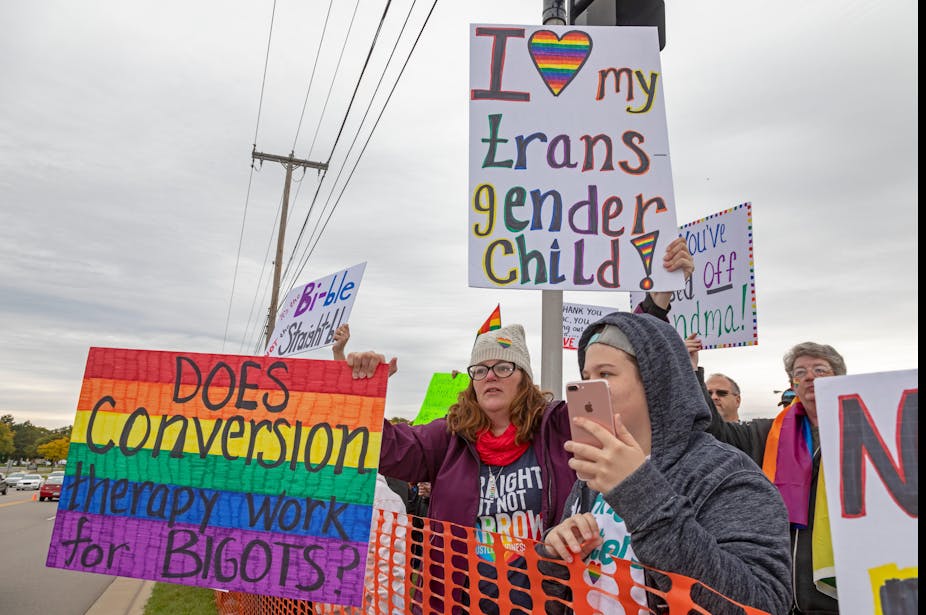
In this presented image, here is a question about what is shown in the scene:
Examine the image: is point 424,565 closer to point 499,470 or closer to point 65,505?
point 499,470

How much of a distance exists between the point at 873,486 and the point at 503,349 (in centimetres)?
170

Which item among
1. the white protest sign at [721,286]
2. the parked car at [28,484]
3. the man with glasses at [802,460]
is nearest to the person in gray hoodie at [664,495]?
the man with glasses at [802,460]

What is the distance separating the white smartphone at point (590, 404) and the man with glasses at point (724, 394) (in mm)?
3174

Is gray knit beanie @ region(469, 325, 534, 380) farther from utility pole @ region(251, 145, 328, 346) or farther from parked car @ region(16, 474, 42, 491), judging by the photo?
parked car @ region(16, 474, 42, 491)

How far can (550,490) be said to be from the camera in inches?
90.9

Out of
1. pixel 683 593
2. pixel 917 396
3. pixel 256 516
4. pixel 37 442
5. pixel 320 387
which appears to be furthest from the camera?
pixel 37 442

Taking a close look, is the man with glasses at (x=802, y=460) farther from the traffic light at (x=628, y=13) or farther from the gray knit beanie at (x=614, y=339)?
the traffic light at (x=628, y=13)

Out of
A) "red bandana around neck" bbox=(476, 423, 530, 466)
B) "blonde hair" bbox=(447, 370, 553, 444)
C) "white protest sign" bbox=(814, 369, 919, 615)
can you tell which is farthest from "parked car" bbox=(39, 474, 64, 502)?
"white protest sign" bbox=(814, 369, 919, 615)

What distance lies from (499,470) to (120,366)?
1464 mm

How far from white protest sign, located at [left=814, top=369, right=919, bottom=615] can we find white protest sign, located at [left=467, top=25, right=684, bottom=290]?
152cm

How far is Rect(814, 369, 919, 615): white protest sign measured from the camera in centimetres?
106

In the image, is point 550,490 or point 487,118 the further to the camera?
point 487,118

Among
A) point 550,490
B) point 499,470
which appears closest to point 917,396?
point 550,490

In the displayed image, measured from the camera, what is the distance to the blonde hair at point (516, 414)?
8.25ft
